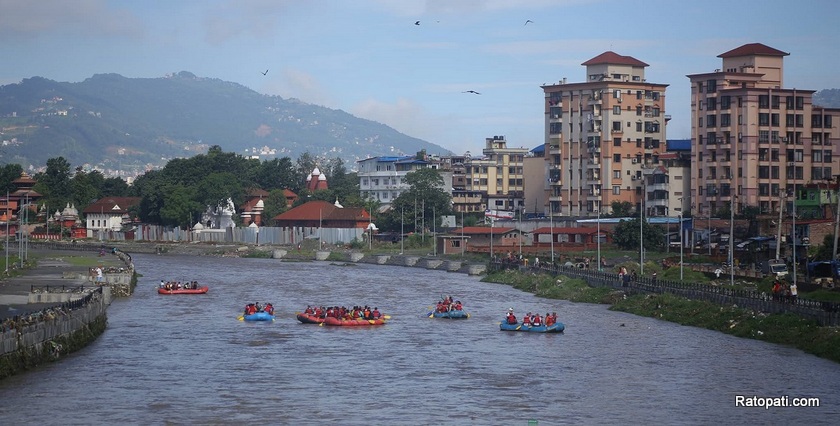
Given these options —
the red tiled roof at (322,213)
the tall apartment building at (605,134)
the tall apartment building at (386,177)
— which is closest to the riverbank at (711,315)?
the tall apartment building at (605,134)

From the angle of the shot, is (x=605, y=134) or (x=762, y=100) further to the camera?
(x=605, y=134)

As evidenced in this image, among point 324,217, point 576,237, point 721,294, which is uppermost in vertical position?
point 324,217

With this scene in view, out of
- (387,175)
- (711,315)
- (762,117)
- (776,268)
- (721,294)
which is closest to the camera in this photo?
(711,315)

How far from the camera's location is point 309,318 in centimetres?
6631

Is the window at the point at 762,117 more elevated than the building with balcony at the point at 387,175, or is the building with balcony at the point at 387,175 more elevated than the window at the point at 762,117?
the window at the point at 762,117

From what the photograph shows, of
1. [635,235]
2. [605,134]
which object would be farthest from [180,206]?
[635,235]

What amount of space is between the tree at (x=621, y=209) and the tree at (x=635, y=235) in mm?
24370

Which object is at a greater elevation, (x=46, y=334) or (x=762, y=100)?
(x=762, y=100)

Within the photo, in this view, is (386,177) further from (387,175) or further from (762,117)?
(762,117)

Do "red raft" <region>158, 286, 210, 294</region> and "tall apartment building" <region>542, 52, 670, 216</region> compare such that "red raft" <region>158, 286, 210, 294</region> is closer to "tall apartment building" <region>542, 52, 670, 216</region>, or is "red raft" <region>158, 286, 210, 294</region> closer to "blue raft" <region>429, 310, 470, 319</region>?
"blue raft" <region>429, 310, 470, 319</region>

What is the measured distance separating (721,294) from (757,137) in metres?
66.3

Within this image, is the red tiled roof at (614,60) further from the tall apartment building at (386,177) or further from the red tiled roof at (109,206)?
the red tiled roof at (109,206)

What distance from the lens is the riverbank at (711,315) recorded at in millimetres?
51812

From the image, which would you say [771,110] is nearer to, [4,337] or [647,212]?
[647,212]
